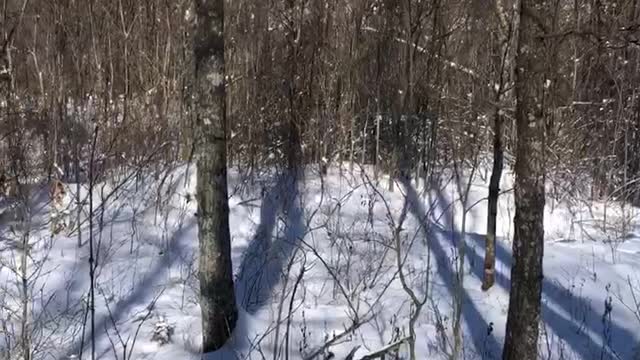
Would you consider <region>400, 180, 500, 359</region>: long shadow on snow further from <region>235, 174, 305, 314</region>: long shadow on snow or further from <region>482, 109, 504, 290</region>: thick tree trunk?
A: <region>235, 174, 305, 314</region>: long shadow on snow

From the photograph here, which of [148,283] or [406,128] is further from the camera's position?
[406,128]

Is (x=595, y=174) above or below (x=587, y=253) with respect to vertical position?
above

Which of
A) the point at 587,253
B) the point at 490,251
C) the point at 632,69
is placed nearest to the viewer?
the point at 490,251

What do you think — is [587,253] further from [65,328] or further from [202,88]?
[65,328]

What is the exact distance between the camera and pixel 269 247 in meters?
5.71

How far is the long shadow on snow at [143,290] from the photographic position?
169 inches

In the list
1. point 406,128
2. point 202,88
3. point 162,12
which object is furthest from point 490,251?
point 162,12

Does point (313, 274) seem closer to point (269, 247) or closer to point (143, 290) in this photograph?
point (269, 247)

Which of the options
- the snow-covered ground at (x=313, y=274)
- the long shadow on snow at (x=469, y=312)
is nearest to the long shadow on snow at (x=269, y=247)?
the snow-covered ground at (x=313, y=274)

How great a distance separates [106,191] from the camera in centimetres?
672

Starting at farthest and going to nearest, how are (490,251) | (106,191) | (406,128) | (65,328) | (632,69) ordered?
(632,69)
(406,128)
(106,191)
(490,251)
(65,328)

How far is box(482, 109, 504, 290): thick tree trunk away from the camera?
4.85 meters

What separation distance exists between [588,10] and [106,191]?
241 inches


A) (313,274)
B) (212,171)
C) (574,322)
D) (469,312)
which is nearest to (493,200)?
(469,312)
